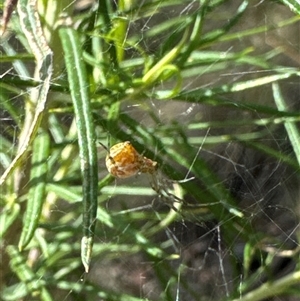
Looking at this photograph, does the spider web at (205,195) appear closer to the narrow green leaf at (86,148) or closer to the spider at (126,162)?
the spider at (126,162)

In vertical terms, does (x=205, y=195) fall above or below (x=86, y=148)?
below

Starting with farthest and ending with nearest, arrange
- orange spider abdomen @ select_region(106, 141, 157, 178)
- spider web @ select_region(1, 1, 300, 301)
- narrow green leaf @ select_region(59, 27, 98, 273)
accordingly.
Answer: spider web @ select_region(1, 1, 300, 301) → orange spider abdomen @ select_region(106, 141, 157, 178) → narrow green leaf @ select_region(59, 27, 98, 273)

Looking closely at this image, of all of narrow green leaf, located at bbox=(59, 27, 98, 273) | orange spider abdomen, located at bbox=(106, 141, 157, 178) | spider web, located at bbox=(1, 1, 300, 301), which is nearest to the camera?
narrow green leaf, located at bbox=(59, 27, 98, 273)

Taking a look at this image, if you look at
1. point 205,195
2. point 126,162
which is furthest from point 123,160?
point 205,195

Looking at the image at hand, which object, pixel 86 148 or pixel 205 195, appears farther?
pixel 205 195

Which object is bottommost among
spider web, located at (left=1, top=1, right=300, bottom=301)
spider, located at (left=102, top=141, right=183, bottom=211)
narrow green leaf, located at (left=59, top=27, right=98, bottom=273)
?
spider web, located at (left=1, top=1, right=300, bottom=301)

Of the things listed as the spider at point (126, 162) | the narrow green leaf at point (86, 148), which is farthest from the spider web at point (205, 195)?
the narrow green leaf at point (86, 148)

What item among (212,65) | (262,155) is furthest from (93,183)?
(262,155)

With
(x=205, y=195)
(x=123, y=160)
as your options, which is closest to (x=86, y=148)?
(x=123, y=160)

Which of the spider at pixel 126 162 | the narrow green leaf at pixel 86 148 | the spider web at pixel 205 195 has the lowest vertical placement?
the spider web at pixel 205 195

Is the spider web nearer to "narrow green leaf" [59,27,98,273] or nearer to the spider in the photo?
the spider

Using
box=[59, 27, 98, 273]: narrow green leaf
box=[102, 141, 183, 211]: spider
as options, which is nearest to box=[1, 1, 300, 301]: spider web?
box=[102, 141, 183, 211]: spider

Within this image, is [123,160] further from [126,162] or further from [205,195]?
[205,195]
